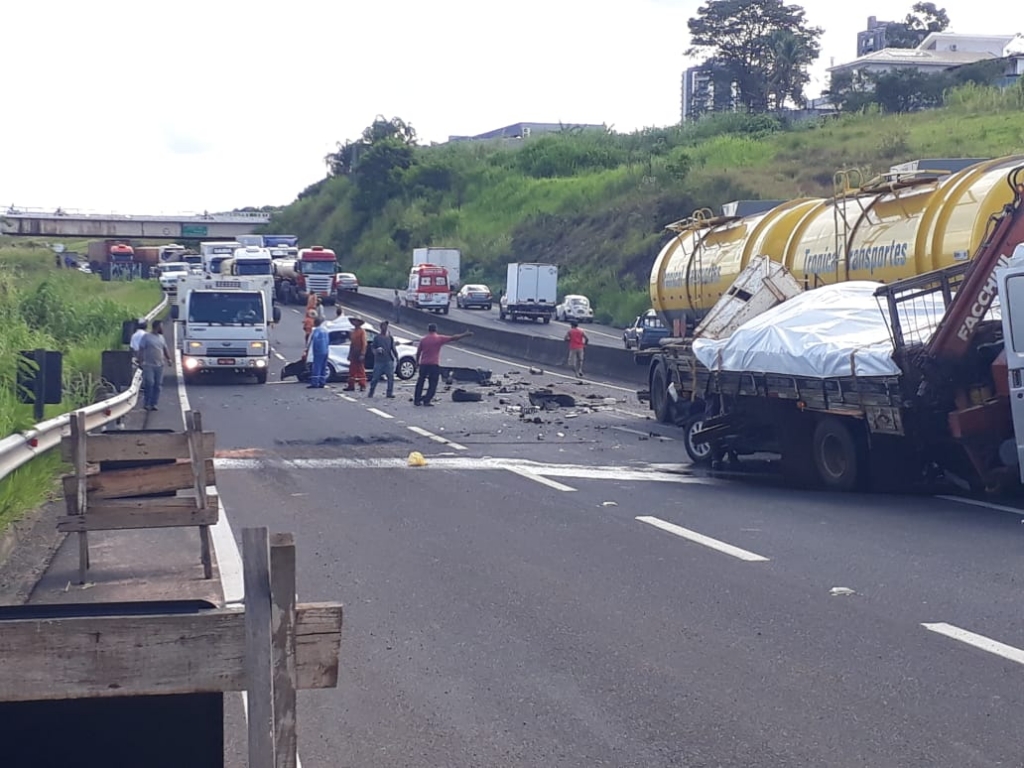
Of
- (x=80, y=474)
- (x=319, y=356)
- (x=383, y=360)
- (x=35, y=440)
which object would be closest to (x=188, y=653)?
(x=80, y=474)

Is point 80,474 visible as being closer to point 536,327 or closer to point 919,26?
point 536,327

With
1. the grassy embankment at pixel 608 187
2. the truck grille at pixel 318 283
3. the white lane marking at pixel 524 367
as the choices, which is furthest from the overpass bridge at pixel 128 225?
the white lane marking at pixel 524 367

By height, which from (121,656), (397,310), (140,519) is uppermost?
(121,656)

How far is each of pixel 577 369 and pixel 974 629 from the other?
2897 centimetres

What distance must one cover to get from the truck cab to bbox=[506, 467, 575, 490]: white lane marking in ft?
155

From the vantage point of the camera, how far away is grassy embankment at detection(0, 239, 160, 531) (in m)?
12.0

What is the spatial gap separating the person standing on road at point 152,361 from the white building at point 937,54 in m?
95.3

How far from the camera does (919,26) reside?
155000 millimetres

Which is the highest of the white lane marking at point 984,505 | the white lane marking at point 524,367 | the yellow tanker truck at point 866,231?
the yellow tanker truck at point 866,231

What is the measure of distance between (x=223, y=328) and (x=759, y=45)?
87.7m

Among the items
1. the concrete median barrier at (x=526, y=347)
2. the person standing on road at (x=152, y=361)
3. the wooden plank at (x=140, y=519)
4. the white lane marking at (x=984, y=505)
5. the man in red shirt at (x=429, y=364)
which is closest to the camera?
the wooden plank at (x=140, y=519)

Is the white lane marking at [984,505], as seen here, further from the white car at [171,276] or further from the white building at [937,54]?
the white building at [937,54]

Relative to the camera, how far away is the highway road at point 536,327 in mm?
55219

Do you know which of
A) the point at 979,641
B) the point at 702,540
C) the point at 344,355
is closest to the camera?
the point at 979,641
